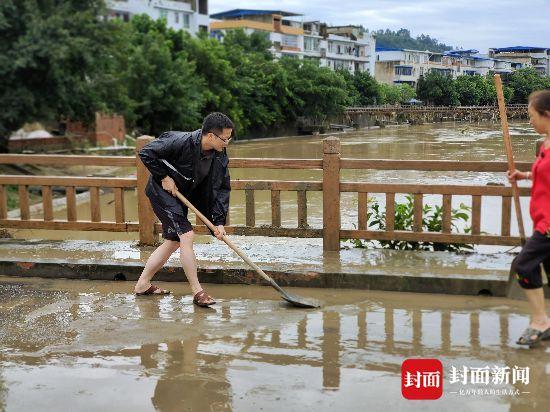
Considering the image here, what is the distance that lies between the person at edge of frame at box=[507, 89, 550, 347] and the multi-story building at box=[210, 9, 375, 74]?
62.6 metres

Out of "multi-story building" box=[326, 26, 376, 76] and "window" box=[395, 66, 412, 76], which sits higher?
"multi-story building" box=[326, 26, 376, 76]

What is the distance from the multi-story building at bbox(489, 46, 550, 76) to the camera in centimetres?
841

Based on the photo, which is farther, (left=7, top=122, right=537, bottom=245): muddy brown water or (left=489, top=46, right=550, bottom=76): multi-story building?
(left=7, top=122, right=537, bottom=245): muddy brown water

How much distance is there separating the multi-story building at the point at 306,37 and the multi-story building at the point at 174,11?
4.96m

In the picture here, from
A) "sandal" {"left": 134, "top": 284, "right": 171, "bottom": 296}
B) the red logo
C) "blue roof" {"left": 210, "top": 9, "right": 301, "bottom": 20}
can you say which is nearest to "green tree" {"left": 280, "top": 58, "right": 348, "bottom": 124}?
"blue roof" {"left": 210, "top": 9, "right": 301, "bottom": 20}

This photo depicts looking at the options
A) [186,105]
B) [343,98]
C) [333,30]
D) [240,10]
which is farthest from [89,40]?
[333,30]

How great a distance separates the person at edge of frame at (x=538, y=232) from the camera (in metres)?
4.05

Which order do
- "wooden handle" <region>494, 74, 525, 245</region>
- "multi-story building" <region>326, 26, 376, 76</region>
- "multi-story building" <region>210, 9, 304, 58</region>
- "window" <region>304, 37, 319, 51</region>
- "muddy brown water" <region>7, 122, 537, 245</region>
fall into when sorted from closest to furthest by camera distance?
"wooden handle" <region>494, 74, 525, 245</region>
"muddy brown water" <region>7, 122, 537, 245</region>
"multi-story building" <region>210, 9, 304, 58</region>
"window" <region>304, 37, 319, 51</region>
"multi-story building" <region>326, 26, 376, 76</region>

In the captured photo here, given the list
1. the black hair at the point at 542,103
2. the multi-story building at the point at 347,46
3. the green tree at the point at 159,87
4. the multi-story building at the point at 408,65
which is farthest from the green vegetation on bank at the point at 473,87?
the multi-story building at the point at 347,46

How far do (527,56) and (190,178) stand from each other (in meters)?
5.48

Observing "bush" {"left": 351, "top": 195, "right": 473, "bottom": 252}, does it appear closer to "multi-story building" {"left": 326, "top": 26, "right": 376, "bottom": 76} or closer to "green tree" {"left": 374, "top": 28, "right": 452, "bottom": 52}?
"green tree" {"left": 374, "top": 28, "right": 452, "bottom": 52}

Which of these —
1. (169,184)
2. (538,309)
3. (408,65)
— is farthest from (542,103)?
(408,65)

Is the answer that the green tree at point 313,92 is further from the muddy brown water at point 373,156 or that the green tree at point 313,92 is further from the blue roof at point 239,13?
the blue roof at point 239,13

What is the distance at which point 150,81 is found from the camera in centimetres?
3619
